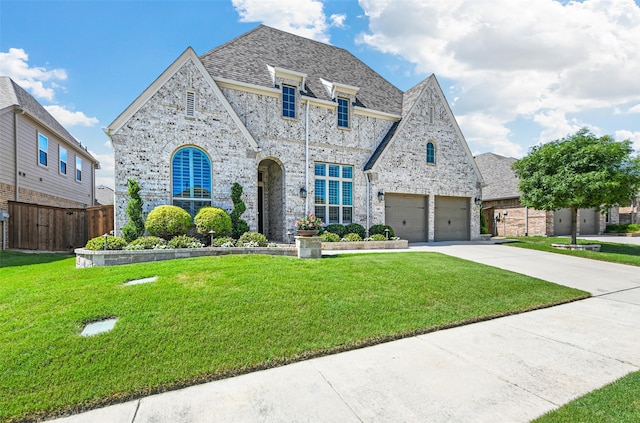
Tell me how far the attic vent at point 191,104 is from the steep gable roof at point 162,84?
2.66 ft

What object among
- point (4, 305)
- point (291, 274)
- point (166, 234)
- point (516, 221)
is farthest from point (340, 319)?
point (516, 221)

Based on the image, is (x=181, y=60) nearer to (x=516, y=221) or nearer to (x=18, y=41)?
(x=18, y=41)

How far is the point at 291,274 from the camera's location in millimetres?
6672

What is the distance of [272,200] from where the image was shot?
15.4m

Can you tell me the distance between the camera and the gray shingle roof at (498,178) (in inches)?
931

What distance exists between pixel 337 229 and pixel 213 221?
560 centimetres

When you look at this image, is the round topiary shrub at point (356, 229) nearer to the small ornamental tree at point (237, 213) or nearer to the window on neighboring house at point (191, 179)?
the small ornamental tree at point (237, 213)

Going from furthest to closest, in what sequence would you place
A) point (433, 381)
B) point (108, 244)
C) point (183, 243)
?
point (183, 243)
point (108, 244)
point (433, 381)

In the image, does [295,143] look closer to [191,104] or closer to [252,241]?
[191,104]

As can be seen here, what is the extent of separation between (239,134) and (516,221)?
70.6 feet

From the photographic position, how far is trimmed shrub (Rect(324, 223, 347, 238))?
14.0 m

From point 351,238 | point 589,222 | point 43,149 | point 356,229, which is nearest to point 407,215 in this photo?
point 356,229

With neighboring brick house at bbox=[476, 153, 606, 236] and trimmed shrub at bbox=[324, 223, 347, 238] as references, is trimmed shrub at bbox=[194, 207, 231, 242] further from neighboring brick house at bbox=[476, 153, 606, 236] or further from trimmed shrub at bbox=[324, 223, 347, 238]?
neighboring brick house at bbox=[476, 153, 606, 236]

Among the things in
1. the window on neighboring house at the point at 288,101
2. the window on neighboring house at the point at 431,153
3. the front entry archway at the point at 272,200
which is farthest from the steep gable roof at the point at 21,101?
the window on neighboring house at the point at 431,153
